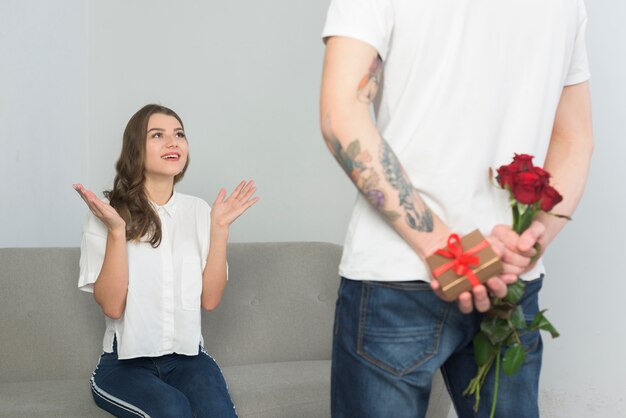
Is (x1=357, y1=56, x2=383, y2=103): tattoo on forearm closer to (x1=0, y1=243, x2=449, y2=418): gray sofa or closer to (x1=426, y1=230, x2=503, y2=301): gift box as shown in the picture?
(x1=426, y1=230, x2=503, y2=301): gift box

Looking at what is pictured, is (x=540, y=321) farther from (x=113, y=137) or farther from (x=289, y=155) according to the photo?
(x=113, y=137)

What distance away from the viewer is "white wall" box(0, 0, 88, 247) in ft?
10.7

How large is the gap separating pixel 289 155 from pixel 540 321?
104 inches

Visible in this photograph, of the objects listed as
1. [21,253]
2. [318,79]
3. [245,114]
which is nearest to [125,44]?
[245,114]

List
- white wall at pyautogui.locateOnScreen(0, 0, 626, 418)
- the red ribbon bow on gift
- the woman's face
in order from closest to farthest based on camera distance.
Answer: the red ribbon bow on gift → the woman's face → white wall at pyautogui.locateOnScreen(0, 0, 626, 418)

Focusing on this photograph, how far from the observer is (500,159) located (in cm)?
119

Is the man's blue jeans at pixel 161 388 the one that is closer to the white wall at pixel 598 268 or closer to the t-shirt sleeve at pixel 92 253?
the t-shirt sleeve at pixel 92 253

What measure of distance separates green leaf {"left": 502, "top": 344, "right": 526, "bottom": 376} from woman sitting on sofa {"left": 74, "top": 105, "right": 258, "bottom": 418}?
1.24 m

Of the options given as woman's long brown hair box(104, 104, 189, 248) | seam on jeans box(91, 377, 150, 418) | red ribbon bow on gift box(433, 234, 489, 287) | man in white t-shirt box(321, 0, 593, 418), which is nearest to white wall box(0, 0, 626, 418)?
woman's long brown hair box(104, 104, 189, 248)

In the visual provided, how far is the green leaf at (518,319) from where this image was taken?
118 centimetres

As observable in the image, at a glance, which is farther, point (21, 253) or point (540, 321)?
point (21, 253)

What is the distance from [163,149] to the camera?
8.48ft

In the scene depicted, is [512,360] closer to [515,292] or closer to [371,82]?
[515,292]

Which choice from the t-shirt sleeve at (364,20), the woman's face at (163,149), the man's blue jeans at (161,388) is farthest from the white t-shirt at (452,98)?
the woman's face at (163,149)
